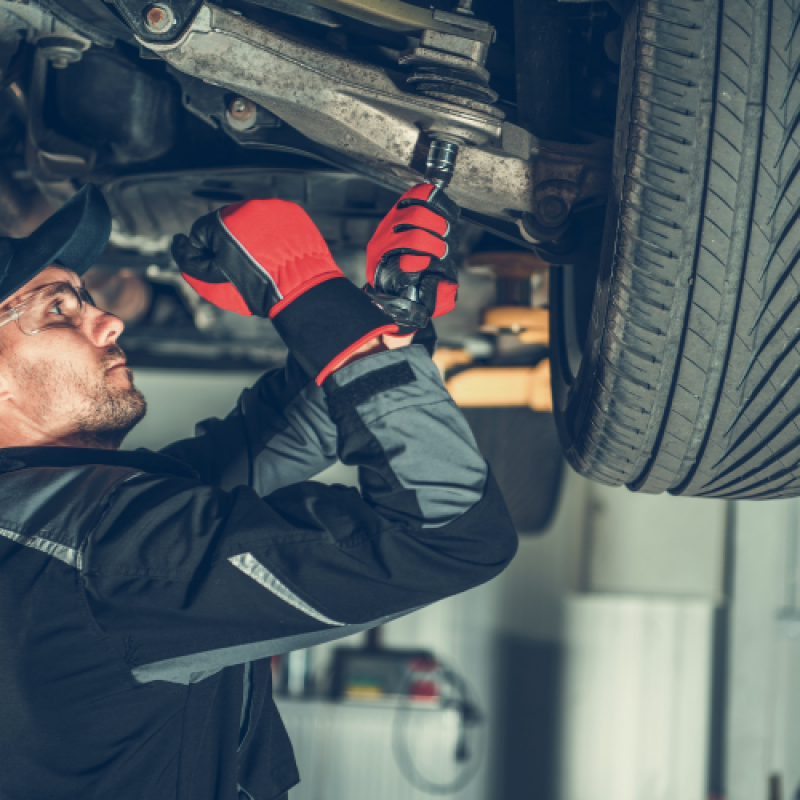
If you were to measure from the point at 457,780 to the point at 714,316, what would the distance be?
323cm

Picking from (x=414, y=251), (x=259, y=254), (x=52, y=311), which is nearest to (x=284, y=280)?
(x=259, y=254)

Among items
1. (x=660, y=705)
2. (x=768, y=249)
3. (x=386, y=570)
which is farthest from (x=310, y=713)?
(x=768, y=249)

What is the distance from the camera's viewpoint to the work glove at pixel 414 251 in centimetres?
90

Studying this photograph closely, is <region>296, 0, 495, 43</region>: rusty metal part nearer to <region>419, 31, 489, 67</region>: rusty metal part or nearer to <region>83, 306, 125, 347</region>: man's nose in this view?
<region>419, 31, 489, 67</region>: rusty metal part

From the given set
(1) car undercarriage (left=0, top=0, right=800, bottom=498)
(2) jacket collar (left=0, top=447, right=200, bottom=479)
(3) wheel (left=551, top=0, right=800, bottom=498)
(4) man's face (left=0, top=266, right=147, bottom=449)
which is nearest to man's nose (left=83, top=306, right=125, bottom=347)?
(4) man's face (left=0, top=266, right=147, bottom=449)

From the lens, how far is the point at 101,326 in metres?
1.12

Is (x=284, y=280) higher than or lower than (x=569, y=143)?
lower

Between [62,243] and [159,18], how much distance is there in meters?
0.34

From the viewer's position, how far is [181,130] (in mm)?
1432

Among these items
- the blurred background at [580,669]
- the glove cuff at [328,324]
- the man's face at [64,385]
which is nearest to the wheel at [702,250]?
the glove cuff at [328,324]

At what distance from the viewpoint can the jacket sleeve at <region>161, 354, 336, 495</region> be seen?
1.22m

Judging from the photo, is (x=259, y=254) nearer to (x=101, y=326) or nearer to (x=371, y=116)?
(x=371, y=116)

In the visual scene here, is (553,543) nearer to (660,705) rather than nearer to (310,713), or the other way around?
(660,705)

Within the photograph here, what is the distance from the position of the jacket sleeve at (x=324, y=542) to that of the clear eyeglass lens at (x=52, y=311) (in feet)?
1.22
